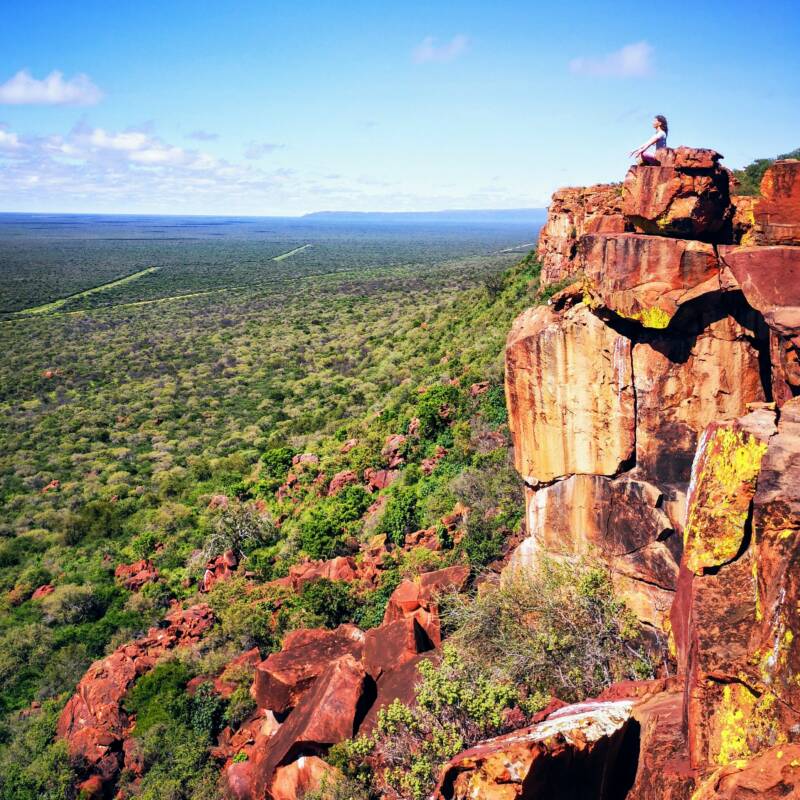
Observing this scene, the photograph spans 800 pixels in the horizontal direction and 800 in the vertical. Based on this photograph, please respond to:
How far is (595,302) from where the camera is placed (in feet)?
33.6

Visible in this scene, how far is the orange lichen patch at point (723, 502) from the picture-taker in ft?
21.2

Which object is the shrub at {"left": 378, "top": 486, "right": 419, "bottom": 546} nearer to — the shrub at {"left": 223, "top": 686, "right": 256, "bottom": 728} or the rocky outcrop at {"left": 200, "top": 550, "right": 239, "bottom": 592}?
the rocky outcrop at {"left": 200, "top": 550, "right": 239, "bottom": 592}

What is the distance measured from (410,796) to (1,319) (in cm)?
7579

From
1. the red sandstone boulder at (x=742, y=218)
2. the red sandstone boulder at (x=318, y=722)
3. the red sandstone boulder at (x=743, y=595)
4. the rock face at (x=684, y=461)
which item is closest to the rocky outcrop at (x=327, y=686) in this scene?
the red sandstone boulder at (x=318, y=722)

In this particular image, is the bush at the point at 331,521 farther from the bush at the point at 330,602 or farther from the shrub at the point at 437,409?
the shrub at the point at 437,409

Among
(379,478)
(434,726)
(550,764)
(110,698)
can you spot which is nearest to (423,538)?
(379,478)

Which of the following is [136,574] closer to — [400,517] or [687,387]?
[400,517]

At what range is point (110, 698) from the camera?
14.0 meters

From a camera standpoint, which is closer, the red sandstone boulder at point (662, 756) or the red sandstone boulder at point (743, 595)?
the red sandstone boulder at point (743, 595)

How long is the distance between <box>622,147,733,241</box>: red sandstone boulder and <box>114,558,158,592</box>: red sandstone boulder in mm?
18204

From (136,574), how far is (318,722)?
12.7 metres

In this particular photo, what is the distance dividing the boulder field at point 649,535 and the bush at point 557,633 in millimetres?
499

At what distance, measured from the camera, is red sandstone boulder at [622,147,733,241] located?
9156 mm

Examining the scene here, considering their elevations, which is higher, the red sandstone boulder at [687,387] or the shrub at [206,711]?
the red sandstone boulder at [687,387]
